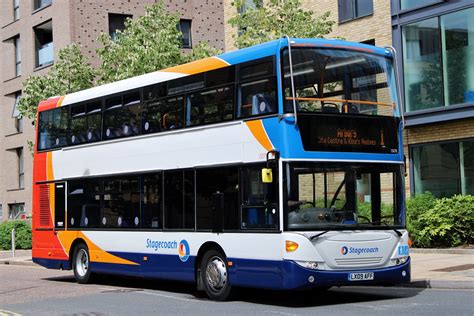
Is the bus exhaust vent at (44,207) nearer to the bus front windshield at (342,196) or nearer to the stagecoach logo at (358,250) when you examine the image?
the bus front windshield at (342,196)

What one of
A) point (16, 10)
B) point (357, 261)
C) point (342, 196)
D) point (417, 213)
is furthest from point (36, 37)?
point (357, 261)

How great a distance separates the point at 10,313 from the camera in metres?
13.1

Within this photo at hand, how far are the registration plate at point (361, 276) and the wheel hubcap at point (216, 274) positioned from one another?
2322 millimetres

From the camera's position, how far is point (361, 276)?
504 inches

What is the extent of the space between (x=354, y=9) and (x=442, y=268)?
39.3 ft

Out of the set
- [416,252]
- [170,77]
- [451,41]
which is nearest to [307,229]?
[170,77]

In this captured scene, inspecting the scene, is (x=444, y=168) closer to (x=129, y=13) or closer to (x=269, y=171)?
(x=269, y=171)

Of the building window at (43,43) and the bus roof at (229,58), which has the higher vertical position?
the building window at (43,43)

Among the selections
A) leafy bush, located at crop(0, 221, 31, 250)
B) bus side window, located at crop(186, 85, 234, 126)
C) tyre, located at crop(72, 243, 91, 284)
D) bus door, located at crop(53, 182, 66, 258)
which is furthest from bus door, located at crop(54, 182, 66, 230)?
leafy bush, located at crop(0, 221, 31, 250)

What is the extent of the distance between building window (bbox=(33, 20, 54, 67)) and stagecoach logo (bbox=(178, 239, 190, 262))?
28.3 metres

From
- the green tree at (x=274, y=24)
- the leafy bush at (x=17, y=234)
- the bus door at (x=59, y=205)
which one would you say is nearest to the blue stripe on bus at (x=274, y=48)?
the bus door at (x=59, y=205)

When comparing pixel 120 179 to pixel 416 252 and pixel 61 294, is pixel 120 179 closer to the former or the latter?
pixel 61 294

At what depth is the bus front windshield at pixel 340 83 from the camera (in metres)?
13.0

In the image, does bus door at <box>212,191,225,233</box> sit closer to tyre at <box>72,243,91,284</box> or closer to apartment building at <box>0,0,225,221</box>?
tyre at <box>72,243,91,284</box>
